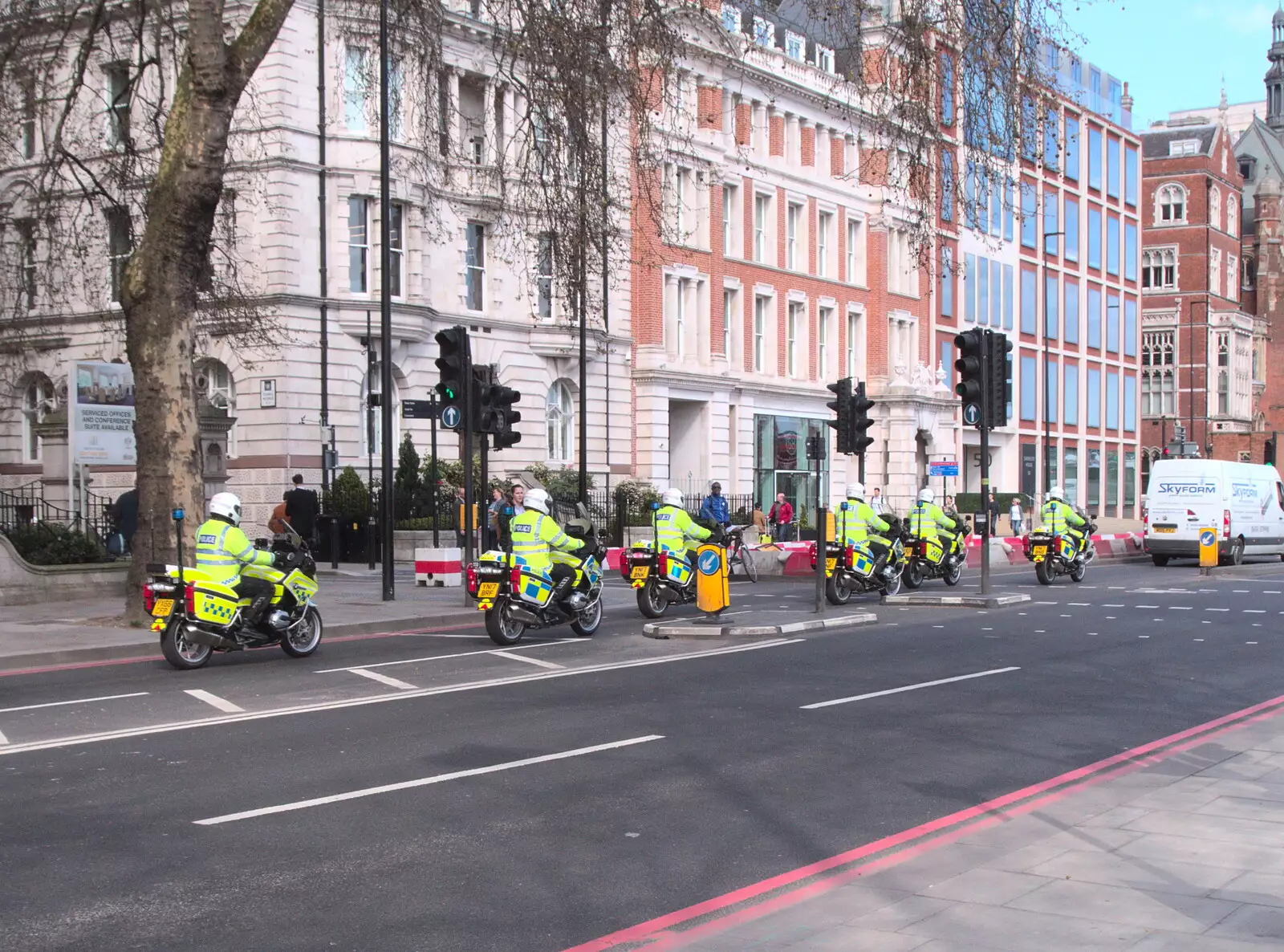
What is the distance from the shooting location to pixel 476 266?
3950 centimetres

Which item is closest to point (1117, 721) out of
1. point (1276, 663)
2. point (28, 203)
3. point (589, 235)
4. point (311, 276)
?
point (1276, 663)

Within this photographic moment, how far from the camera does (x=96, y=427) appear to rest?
23.8 meters

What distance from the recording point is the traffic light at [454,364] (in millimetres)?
20469

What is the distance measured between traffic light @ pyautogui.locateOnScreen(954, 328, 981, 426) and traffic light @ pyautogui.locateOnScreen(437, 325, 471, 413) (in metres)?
7.01

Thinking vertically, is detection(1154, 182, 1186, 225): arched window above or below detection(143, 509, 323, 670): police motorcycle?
above

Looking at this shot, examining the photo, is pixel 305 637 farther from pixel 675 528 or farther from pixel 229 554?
pixel 675 528

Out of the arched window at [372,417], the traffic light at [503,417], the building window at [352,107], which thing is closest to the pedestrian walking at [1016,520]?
the arched window at [372,417]

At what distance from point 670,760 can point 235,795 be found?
2.73 metres

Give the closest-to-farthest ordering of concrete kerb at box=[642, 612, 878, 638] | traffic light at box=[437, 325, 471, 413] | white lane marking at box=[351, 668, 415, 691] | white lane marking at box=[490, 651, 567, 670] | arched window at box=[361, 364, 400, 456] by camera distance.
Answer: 1. white lane marking at box=[351, 668, 415, 691]
2. white lane marking at box=[490, 651, 567, 670]
3. concrete kerb at box=[642, 612, 878, 638]
4. traffic light at box=[437, 325, 471, 413]
5. arched window at box=[361, 364, 400, 456]

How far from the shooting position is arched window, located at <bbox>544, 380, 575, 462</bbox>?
139ft

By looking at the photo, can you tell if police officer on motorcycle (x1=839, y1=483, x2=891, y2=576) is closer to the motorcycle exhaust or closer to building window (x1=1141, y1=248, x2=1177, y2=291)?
the motorcycle exhaust

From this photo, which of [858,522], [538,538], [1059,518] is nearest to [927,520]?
[858,522]

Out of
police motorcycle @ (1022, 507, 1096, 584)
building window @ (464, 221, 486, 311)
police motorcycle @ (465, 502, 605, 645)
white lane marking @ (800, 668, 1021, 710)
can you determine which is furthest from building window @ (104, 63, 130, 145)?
police motorcycle @ (1022, 507, 1096, 584)

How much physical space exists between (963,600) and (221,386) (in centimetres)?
2029
